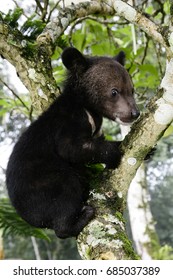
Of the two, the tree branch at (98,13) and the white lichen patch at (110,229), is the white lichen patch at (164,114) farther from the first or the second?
the white lichen patch at (110,229)

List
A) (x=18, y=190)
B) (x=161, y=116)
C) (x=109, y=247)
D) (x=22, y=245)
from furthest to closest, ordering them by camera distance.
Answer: (x=22, y=245) < (x=18, y=190) < (x=161, y=116) < (x=109, y=247)

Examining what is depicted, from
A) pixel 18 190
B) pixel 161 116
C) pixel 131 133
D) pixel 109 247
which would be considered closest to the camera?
pixel 109 247

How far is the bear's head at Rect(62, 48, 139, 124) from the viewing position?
133 inches

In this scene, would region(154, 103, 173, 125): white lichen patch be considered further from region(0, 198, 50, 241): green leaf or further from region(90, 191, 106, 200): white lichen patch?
region(0, 198, 50, 241): green leaf

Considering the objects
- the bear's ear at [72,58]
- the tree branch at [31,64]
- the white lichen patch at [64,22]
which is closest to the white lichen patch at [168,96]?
the bear's ear at [72,58]

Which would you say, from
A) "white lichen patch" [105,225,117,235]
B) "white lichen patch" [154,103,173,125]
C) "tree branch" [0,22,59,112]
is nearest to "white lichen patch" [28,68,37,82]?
"tree branch" [0,22,59,112]

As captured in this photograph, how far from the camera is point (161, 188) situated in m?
22.3

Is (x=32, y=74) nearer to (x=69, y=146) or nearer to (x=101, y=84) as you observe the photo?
(x=101, y=84)

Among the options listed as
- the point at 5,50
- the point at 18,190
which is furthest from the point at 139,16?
the point at 18,190

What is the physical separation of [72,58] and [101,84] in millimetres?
322

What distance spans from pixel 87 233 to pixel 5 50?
1.83 meters

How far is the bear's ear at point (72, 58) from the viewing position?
3354 millimetres

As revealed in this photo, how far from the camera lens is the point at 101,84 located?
3.47m

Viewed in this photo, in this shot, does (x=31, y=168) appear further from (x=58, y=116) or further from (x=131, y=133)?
(x=131, y=133)
